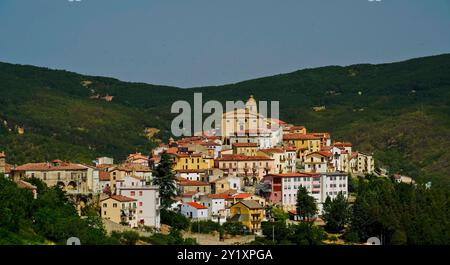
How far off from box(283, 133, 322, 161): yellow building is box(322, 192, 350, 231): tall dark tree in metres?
11.6

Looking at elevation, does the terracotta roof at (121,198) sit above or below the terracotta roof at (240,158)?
below

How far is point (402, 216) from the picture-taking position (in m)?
36.2

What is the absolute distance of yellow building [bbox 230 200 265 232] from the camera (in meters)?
39.4

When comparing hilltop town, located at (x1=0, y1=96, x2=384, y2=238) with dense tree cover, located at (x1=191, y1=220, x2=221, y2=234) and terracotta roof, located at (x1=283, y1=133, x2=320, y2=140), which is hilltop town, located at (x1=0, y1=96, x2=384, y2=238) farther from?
dense tree cover, located at (x1=191, y1=220, x2=221, y2=234)

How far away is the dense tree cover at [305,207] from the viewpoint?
41.1 meters

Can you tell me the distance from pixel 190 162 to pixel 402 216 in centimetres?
1304

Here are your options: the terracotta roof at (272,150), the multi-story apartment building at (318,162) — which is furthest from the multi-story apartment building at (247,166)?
the multi-story apartment building at (318,162)

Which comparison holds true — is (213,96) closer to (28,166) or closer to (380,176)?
(380,176)

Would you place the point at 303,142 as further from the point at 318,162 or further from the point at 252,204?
the point at 252,204

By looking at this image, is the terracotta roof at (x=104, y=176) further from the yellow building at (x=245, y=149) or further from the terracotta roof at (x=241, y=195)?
the yellow building at (x=245, y=149)

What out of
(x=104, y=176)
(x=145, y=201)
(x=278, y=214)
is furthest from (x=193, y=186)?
(x=145, y=201)

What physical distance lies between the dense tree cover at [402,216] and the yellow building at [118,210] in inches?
288

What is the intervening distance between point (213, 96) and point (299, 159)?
63.8 m
